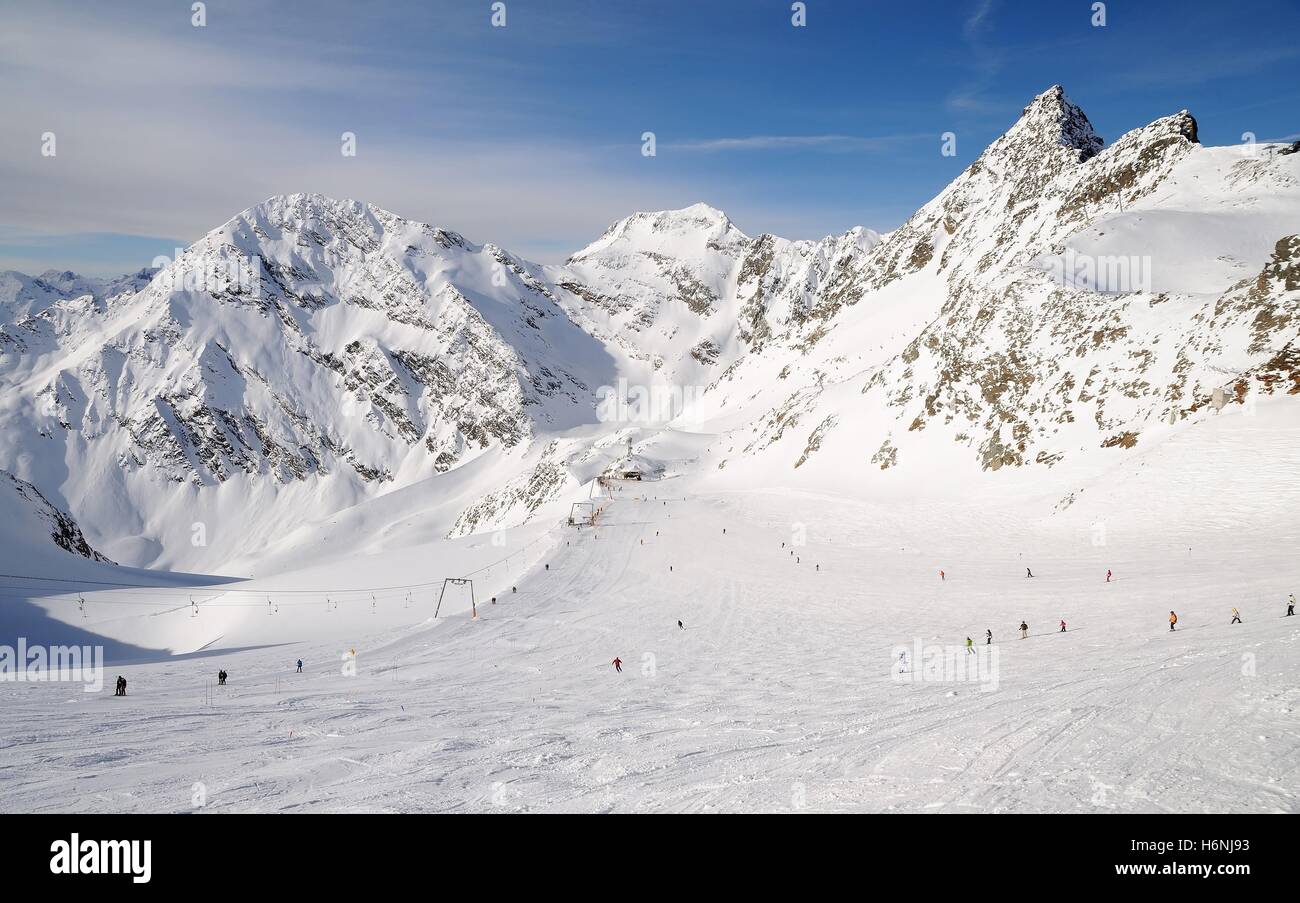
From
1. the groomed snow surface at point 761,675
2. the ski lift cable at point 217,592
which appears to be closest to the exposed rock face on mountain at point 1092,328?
the groomed snow surface at point 761,675

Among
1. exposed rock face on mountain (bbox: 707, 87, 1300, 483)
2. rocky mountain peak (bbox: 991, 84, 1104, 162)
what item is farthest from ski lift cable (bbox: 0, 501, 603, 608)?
rocky mountain peak (bbox: 991, 84, 1104, 162)

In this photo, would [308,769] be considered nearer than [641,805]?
No

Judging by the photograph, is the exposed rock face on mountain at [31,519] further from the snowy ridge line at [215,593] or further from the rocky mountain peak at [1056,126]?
the rocky mountain peak at [1056,126]

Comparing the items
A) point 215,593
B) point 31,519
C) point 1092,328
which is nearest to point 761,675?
point 215,593

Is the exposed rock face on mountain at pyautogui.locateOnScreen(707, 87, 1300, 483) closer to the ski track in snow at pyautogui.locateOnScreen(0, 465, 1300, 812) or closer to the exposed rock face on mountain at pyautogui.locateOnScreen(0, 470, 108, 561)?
the ski track in snow at pyautogui.locateOnScreen(0, 465, 1300, 812)

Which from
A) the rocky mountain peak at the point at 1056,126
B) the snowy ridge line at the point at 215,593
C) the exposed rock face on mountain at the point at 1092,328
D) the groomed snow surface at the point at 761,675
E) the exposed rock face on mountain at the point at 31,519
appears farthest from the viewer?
the rocky mountain peak at the point at 1056,126

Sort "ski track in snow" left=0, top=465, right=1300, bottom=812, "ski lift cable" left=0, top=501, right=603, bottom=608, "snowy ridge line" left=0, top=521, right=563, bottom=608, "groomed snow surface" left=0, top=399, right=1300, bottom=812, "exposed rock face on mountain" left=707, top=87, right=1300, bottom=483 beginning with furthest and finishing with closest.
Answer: "exposed rock face on mountain" left=707, top=87, right=1300, bottom=483, "snowy ridge line" left=0, top=521, right=563, bottom=608, "ski lift cable" left=0, top=501, right=603, bottom=608, "groomed snow surface" left=0, top=399, right=1300, bottom=812, "ski track in snow" left=0, top=465, right=1300, bottom=812

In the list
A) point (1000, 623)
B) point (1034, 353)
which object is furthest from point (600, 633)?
point (1034, 353)

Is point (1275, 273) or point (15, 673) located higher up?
point (1275, 273)
